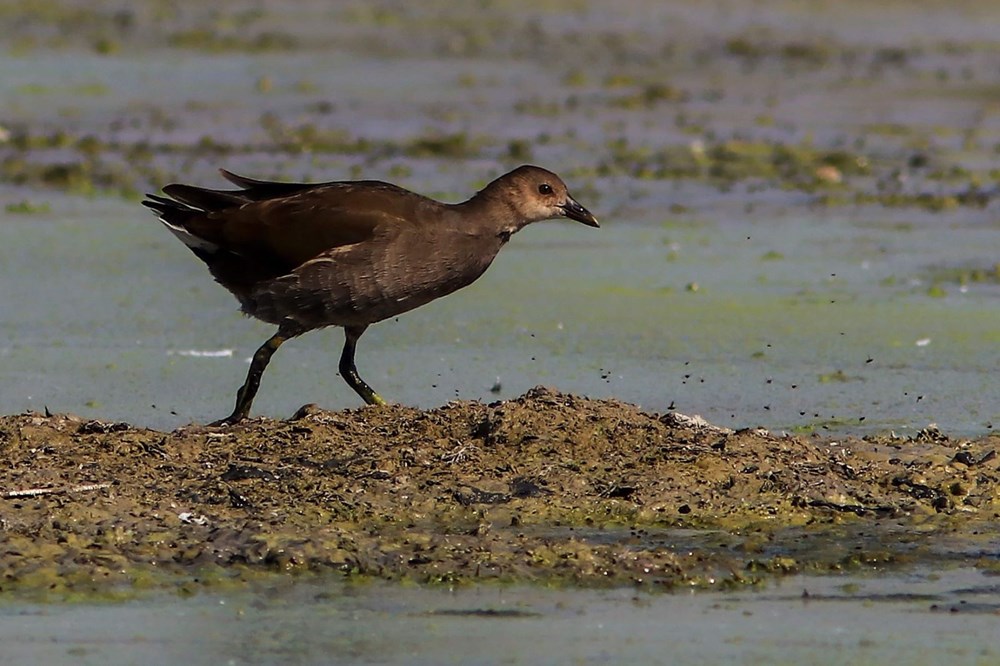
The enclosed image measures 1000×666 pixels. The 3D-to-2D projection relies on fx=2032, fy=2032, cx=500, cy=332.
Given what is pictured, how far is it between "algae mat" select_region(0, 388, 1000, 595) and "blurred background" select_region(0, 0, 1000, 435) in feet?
3.25

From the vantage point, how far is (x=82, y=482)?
6.64m

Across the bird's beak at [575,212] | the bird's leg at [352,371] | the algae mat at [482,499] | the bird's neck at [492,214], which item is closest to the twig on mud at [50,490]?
the algae mat at [482,499]

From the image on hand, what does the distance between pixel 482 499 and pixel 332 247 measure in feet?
5.54

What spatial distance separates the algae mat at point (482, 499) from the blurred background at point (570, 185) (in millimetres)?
990

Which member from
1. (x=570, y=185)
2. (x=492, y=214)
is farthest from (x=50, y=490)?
(x=570, y=185)

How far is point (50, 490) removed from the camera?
6496 mm

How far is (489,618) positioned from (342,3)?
23071 millimetres

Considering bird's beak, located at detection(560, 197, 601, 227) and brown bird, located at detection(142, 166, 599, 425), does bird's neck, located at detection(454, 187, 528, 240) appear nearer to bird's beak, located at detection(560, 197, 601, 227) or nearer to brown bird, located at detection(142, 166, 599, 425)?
brown bird, located at detection(142, 166, 599, 425)

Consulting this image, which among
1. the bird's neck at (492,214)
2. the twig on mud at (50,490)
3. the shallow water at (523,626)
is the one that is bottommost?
the shallow water at (523,626)

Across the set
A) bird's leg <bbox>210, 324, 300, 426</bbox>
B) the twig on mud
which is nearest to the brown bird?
bird's leg <bbox>210, 324, 300, 426</bbox>

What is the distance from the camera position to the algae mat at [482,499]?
596 centimetres

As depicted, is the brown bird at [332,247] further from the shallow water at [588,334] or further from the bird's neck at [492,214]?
the shallow water at [588,334]

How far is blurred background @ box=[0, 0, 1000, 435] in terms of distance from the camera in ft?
29.6

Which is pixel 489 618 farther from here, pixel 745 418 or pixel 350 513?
pixel 745 418
